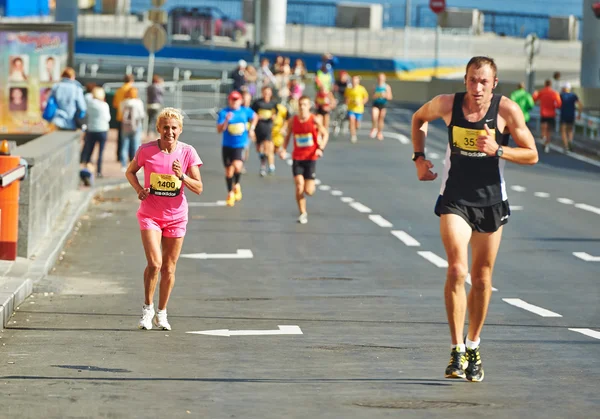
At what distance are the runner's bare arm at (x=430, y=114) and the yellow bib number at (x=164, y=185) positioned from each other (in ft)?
6.87

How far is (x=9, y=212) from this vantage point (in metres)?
13.9

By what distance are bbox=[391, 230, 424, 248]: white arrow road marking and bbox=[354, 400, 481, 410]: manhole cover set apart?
9.70m

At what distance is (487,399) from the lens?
313 inches

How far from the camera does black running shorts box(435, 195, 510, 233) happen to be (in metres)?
8.59

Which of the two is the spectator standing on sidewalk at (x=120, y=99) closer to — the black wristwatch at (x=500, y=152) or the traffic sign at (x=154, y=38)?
the traffic sign at (x=154, y=38)

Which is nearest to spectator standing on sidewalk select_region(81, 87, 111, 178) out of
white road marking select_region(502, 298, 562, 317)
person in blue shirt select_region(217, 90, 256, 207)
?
person in blue shirt select_region(217, 90, 256, 207)

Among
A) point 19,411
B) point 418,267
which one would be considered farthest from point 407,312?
point 19,411

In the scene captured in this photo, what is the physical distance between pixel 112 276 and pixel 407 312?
11.3 ft

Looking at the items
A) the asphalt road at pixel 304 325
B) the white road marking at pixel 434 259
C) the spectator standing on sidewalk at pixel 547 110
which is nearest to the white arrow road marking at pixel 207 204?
the asphalt road at pixel 304 325

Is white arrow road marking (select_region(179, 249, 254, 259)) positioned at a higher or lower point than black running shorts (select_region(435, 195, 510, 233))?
lower

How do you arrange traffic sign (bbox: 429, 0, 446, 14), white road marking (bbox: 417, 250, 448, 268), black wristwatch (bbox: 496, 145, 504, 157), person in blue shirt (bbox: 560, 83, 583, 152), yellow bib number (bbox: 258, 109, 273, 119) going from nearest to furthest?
black wristwatch (bbox: 496, 145, 504, 157), white road marking (bbox: 417, 250, 448, 268), yellow bib number (bbox: 258, 109, 273, 119), person in blue shirt (bbox: 560, 83, 583, 152), traffic sign (bbox: 429, 0, 446, 14)

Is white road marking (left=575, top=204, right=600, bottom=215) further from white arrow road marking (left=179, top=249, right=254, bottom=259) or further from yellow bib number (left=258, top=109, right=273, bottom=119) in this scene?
white arrow road marking (left=179, top=249, right=254, bottom=259)

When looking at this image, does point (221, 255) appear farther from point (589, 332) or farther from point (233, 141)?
point (233, 141)

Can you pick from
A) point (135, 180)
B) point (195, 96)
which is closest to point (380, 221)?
point (135, 180)
